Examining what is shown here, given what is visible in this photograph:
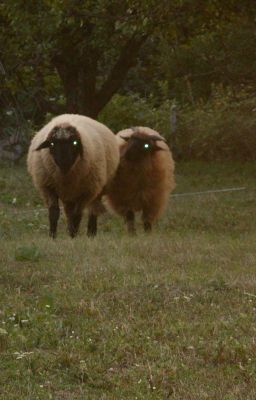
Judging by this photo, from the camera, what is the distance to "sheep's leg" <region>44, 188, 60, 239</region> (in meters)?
13.7

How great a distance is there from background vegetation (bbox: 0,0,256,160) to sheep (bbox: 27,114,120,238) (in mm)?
2084

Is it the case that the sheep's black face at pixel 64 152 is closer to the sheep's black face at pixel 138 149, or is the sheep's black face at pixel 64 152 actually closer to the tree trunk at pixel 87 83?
the sheep's black face at pixel 138 149

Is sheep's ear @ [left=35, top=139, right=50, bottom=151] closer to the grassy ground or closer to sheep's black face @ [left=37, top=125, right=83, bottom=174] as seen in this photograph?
sheep's black face @ [left=37, top=125, right=83, bottom=174]

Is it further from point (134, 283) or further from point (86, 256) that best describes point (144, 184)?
point (134, 283)

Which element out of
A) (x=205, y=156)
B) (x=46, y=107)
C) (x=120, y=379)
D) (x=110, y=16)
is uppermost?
(x=110, y=16)

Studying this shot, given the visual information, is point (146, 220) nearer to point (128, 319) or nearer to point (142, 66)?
point (128, 319)

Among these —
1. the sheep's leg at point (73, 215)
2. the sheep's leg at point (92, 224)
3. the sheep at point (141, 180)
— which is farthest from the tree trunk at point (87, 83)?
the sheep's leg at point (73, 215)

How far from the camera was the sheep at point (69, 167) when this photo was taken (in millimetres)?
13383

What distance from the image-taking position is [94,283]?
8125mm

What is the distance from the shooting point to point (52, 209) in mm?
13734

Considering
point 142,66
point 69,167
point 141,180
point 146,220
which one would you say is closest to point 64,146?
point 69,167

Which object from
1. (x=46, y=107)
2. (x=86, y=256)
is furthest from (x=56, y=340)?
(x=46, y=107)

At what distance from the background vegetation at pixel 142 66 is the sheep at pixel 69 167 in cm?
208

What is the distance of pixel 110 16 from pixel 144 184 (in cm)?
325
